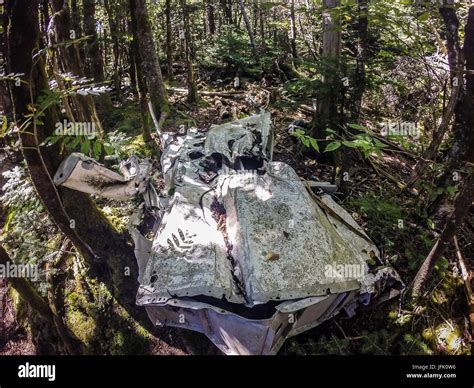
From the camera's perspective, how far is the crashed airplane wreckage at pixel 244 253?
2.71 m

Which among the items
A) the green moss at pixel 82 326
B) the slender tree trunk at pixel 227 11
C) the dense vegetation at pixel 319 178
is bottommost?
the green moss at pixel 82 326

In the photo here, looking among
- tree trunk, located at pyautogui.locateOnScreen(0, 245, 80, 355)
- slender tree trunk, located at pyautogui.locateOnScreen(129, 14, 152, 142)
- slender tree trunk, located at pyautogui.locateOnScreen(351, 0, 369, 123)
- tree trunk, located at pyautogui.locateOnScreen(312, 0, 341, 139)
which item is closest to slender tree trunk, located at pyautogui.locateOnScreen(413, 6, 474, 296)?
slender tree trunk, located at pyautogui.locateOnScreen(351, 0, 369, 123)

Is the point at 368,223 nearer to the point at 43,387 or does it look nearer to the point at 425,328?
the point at 425,328

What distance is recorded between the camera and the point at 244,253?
2.89 m

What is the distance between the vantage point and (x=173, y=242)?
3102 mm

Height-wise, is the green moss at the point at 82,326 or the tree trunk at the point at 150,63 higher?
the tree trunk at the point at 150,63

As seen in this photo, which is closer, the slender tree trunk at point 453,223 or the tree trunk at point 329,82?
the slender tree trunk at point 453,223

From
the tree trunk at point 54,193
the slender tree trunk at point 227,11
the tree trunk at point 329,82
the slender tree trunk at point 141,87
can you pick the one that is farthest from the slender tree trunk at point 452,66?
the slender tree trunk at point 227,11

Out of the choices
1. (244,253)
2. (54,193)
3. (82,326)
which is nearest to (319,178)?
(244,253)

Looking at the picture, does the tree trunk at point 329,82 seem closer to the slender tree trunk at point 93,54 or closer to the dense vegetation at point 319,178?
the dense vegetation at point 319,178

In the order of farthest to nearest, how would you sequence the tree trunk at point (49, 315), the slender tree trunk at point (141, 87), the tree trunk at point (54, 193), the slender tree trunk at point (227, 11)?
the slender tree trunk at point (227, 11)
the slender tree trunk at point (141, 87)
the tree trunk at point (49, 315)
the tree trunk at point (54, 193)

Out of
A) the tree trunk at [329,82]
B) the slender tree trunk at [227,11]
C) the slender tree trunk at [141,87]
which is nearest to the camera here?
the tree trunk at [329,82]

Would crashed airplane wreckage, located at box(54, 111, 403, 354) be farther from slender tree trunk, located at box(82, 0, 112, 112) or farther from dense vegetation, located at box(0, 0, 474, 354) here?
slender tree trunk, located at box(82, 0, 112, 112)

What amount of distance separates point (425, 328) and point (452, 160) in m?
2.00
